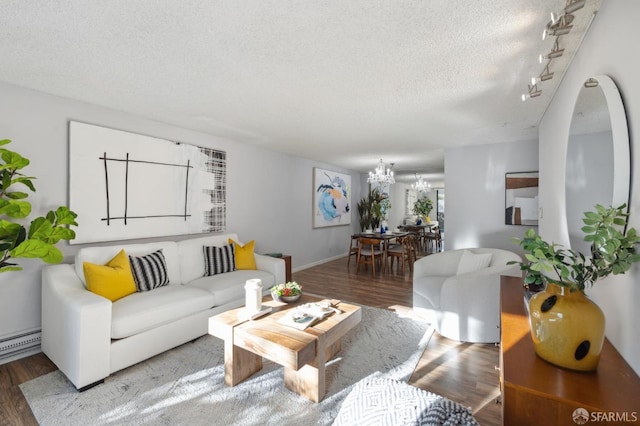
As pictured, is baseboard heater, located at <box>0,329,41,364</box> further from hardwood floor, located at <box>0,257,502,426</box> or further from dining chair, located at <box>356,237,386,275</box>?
dining chair, located at <box>356,237,386,275</box>

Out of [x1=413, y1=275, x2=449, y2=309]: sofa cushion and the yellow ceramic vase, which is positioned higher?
the yellow ceramic vase

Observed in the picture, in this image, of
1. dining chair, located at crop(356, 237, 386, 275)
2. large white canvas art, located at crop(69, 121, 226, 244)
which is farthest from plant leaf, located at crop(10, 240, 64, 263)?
dining chair, located at crop(356, 237, 386, 275)

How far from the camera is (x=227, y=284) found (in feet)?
10.3

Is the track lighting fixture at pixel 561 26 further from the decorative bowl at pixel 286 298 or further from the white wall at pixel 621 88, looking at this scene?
the decorative bowl at pixel 286 298

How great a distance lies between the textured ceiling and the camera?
1.56 metres

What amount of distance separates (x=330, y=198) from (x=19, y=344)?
5418mm

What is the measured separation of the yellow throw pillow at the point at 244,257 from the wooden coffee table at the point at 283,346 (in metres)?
1.47

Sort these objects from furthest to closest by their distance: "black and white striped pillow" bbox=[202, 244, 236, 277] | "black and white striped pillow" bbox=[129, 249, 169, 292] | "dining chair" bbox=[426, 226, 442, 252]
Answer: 1. "dining chair" bbox=[426, 226, 442, 252]
2. "black and white striped pillow" bbox=[202, 244, 236, 277]
3. "black and white striped pillow" bbox=[129, 249, 169, 292]

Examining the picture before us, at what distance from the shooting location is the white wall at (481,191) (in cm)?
440

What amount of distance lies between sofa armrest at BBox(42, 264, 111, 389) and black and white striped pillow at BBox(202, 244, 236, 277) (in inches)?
51.1

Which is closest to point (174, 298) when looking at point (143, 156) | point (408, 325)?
point (143, 156)

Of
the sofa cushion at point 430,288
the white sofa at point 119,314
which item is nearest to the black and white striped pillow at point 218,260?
the white sofa at point 119,314

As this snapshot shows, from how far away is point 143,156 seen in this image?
3.34m

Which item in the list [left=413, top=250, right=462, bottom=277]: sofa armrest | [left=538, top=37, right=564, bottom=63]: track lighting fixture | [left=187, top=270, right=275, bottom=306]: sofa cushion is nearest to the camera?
[left=538, top=37, right=564, bottom=63]: track lighting fixture
